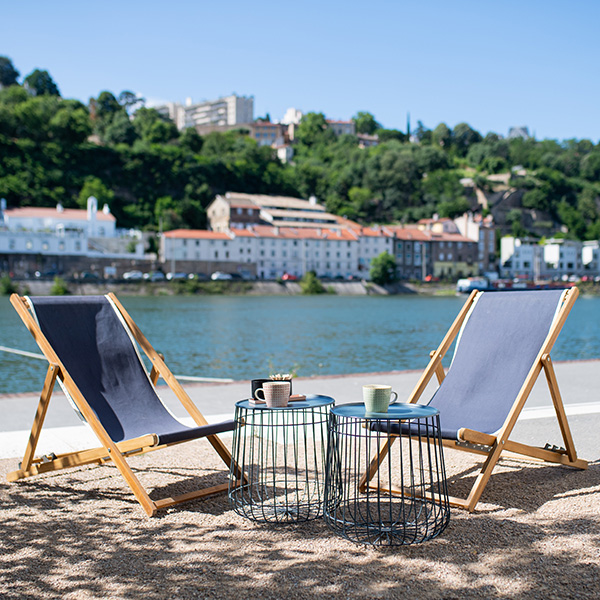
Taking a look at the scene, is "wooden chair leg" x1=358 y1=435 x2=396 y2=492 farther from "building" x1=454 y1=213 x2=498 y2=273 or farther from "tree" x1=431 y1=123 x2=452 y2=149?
"tree" x1=431 y1=123 x2=452 y2=149

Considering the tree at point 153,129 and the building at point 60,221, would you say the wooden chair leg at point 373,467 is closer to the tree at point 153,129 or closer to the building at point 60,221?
the building at point 60,221

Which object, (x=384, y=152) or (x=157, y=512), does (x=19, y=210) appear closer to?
(x=384, y=152)

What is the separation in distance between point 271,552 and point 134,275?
7671 cm

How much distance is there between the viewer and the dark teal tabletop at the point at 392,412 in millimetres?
3115

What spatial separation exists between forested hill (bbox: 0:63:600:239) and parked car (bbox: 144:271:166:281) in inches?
445

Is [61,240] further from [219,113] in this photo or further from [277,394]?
[219,113]

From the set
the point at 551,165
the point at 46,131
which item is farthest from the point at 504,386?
the point at 551,165

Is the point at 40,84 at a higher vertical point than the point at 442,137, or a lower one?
higher

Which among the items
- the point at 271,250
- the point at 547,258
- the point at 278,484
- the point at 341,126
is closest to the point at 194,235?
the point at 271,250

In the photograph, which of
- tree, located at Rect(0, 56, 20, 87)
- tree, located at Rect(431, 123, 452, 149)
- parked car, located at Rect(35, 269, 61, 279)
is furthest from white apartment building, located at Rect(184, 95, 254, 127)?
parked car, located at Rect(35, 269, 61, 279)

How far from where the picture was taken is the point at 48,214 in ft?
261

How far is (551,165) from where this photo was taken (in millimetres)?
140875

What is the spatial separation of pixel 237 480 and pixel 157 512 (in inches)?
20.3

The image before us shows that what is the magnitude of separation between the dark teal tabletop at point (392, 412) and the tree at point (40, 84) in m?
130
